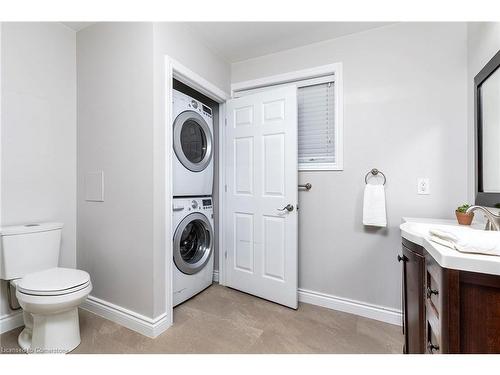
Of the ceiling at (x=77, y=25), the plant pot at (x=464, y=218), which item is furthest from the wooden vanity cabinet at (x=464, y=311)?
the ceiling at (x=77, y=25)

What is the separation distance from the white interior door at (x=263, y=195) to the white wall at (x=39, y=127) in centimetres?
135

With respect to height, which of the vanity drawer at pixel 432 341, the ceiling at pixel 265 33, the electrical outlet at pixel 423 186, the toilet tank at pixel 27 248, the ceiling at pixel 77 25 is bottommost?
the vanity drawer at pixel 432 341

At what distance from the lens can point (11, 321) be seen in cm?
163

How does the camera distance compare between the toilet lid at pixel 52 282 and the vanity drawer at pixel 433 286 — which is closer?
the vanity drawer at pixel 433 286

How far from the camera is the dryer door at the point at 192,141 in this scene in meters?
1.99

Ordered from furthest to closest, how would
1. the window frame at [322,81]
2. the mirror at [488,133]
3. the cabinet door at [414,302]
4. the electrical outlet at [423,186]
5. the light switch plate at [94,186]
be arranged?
the window frame at [322,81]
the light switch plate at [94,186]
the electrical outlet at [423,186]
the mirror at [488,133]
the cabinet door at [414,302]

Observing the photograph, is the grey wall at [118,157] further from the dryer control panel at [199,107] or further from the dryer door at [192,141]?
the dryer control panel at [199,107]

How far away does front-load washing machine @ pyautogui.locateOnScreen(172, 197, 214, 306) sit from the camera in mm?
1997

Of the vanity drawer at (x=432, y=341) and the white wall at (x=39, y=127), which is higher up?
the white wall at (x=39, y=127)

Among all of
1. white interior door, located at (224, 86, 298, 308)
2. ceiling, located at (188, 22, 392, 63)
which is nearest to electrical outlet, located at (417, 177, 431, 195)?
white interior door, located at (224, 86, 298, 308)

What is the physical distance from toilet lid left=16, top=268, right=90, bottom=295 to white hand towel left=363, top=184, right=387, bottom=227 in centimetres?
197

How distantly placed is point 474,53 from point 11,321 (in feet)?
11.7

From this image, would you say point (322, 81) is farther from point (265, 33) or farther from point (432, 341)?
point (432, 341)

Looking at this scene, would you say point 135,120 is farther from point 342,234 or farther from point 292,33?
point 342,234
